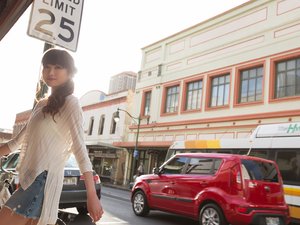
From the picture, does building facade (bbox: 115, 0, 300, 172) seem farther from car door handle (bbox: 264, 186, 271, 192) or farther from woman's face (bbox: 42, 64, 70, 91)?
woman's face (bbox: 42, 64, 70, 91)

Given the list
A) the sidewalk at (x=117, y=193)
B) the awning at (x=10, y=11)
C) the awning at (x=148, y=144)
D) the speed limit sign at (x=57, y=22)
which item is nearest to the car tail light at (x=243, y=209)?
the speed limit sign at (x=57, y=22)

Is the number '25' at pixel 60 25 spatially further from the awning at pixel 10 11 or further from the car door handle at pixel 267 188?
→ the car door handle at pixel 267 188

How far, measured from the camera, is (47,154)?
87.5 inches

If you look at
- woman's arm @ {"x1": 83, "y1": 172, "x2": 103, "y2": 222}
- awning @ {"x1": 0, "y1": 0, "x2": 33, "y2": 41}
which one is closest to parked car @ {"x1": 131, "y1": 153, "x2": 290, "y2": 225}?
awning @ {"x1": 0, "y1": 0, "x2": 33, "y2": 41}

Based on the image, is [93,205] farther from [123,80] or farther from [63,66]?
[123,80]

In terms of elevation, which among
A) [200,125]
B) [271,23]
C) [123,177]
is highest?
[271,23]

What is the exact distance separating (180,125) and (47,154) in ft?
71.8

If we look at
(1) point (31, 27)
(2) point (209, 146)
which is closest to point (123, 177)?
(2) point (209, 146)

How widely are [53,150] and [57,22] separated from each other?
6.18ft

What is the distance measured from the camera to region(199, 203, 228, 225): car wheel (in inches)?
307

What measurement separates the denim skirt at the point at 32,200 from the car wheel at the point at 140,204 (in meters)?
8.36

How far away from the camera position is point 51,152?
7.34ft

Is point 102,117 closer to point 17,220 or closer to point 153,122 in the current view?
point 153,122

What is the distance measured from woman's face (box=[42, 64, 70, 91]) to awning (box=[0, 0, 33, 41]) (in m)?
2.95
